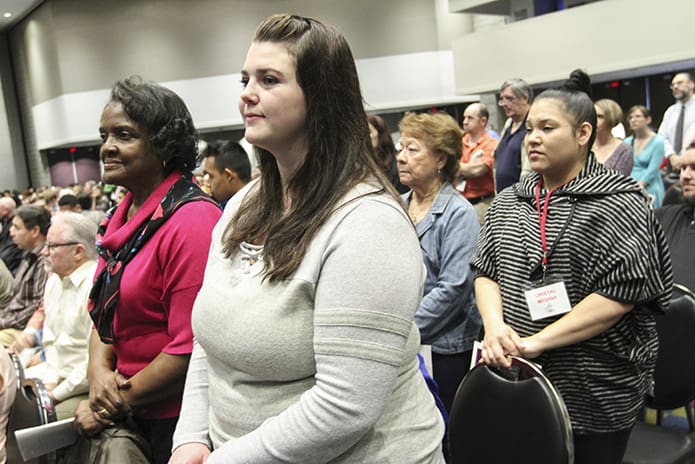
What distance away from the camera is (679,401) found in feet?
7.46

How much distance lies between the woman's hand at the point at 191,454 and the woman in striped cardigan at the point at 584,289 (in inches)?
38.5

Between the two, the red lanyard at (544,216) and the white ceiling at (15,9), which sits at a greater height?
the white ceiling at (15,9)

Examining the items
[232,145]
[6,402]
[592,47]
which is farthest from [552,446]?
[592,47]

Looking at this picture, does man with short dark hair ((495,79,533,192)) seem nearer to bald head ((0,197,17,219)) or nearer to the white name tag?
the white name tag

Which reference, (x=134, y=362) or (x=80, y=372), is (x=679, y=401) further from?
(x=80, y=372)

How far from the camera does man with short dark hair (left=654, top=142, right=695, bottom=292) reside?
2816 millimetres

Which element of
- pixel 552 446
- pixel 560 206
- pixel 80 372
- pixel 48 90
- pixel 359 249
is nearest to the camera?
pixel 359 249

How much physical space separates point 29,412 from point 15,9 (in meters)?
17.9

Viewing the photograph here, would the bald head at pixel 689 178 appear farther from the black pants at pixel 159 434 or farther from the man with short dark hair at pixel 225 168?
the black pants at pixel 159 434

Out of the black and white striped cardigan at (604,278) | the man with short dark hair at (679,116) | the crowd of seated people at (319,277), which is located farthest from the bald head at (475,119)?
the black and white striped cardigan at (604,278)

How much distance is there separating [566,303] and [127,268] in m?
1.27

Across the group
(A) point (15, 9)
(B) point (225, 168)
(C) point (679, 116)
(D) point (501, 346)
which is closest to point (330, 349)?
(D) point (501, 346)

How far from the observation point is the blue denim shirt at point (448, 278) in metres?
2.58

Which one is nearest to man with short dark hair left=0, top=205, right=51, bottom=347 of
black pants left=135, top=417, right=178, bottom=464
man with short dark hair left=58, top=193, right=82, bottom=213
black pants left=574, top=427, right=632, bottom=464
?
man with short dark hair left=58, top=193, right=82, bottom=213
